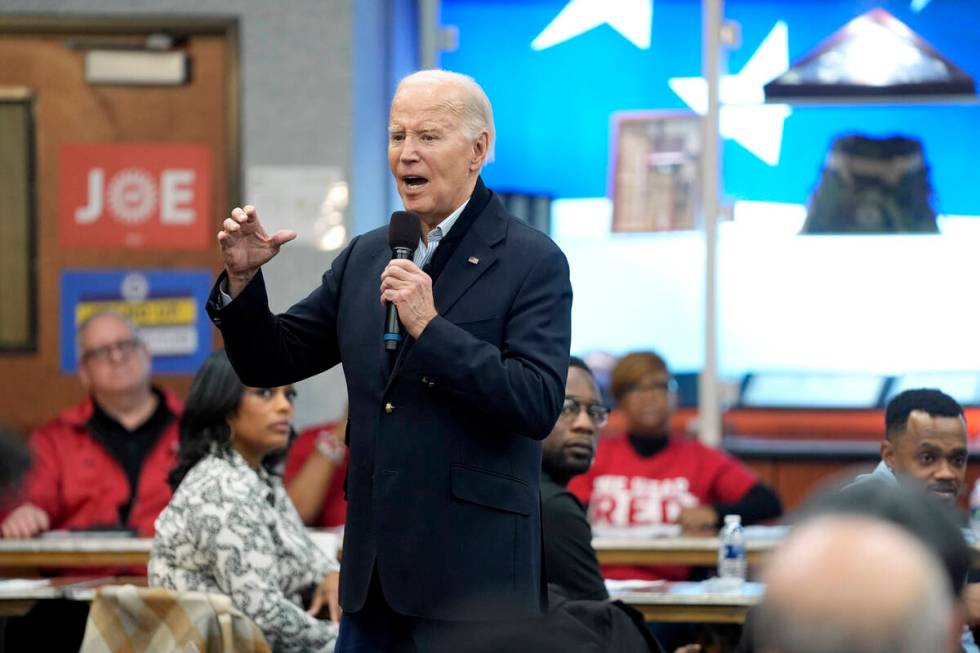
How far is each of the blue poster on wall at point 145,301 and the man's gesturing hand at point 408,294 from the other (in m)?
4.09

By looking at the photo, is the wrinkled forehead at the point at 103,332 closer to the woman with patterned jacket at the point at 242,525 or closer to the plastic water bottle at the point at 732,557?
the woman with patterned jacket at the point at 242,525

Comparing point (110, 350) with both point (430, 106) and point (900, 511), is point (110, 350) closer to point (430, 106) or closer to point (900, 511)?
point (430, 106)

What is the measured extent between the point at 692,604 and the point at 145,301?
320 cm

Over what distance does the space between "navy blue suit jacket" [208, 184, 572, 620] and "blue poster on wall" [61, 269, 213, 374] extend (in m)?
3.85

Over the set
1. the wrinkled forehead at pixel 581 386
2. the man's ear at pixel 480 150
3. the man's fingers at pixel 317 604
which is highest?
the man's ear at pixel 480 150

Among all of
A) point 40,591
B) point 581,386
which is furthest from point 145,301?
point 581,386

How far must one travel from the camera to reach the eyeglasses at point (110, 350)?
579 cm

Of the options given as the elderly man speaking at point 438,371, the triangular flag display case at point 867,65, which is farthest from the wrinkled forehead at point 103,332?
the elderly man speaking at point 438,371

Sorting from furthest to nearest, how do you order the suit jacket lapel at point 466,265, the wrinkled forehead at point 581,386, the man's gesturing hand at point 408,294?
the wrinkled forehead at point 581,386 → the suit jacket lapel at point 466,265 → the man's gesturing hand at point 408,294

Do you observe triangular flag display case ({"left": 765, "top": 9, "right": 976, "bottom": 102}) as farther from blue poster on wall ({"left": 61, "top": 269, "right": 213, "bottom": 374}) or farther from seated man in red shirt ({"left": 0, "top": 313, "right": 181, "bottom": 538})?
seated man in red shirt ({"left": 0, "top": 313, "right": 181, "bottom": 538})

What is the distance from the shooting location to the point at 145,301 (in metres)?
6.46

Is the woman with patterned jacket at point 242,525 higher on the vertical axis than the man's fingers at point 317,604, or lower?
higher

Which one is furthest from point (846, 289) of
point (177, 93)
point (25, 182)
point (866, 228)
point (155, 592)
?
point (155, 592)

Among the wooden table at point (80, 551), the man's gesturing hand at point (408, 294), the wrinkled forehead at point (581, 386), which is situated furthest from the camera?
the wooden table at point (80, 551)
